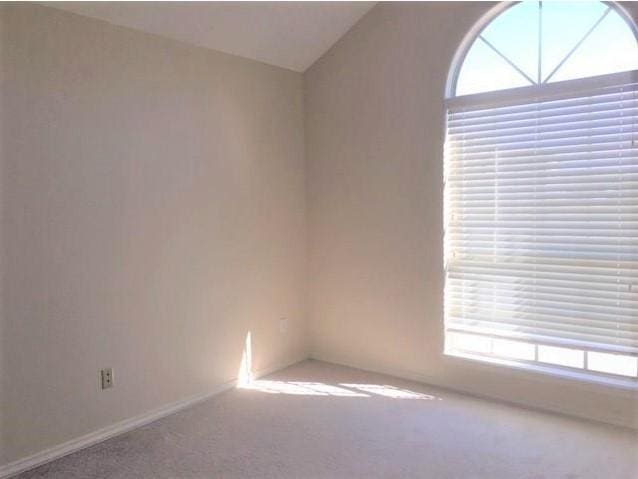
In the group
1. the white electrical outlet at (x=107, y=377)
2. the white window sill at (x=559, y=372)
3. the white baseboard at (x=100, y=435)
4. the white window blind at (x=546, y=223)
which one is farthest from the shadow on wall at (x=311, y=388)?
the white electrical outlet at (x=107, y=377)

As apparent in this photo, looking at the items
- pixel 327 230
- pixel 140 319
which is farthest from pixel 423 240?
pixel 140 319

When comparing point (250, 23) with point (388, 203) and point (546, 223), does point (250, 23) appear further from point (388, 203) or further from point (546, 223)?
point (546, 223)

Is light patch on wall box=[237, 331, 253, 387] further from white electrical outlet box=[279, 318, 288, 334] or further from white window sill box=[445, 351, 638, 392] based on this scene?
white window sill box=[445, 351, 638, 392]

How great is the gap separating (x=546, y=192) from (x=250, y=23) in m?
2.03

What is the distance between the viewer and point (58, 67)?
2.56 meters

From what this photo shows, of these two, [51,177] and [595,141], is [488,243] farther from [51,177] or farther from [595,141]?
[51,177]

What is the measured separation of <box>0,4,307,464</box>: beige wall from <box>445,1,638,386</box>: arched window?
51.6 inches

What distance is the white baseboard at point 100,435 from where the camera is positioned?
2465mm

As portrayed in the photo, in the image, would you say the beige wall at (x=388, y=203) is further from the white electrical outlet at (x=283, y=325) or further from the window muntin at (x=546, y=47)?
the white electrical outlet at (x=283, y=325)

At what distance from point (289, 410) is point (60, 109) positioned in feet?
6.76

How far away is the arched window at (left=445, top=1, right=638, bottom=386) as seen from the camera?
283 cm

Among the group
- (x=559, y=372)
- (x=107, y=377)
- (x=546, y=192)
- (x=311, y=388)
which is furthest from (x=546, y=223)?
(x=107, y=377)

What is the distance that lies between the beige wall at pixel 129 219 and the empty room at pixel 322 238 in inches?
0.5

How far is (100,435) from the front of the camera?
279cm
